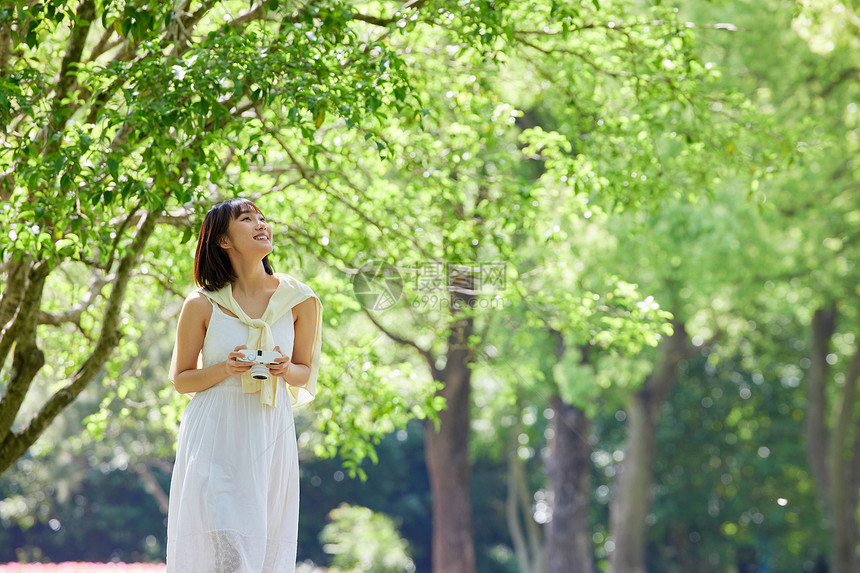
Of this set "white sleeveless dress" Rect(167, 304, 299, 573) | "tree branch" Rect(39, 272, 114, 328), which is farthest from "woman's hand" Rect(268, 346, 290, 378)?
"tree branch" Rect(39, 272, 114, 328)

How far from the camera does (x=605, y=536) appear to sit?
31281 millimetres

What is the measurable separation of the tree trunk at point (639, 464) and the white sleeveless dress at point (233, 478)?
14.5 meters

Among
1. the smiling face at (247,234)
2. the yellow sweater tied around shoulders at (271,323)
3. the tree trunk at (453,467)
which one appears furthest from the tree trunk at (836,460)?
the smiling face at (247,234)

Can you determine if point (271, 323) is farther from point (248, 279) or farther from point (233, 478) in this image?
point (233, 478)

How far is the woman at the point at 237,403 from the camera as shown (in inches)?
131

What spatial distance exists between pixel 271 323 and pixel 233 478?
574 mm

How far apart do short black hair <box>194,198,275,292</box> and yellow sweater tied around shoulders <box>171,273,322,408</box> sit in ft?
0.14

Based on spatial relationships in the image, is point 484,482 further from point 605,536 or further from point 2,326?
point 2,326

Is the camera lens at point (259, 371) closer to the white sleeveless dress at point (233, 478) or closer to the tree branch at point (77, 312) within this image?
the white sleeveless dress at point (233, 478)

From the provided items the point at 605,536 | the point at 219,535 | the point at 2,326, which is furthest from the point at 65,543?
the point at 219,535

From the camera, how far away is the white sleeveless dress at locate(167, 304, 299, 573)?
3.33m

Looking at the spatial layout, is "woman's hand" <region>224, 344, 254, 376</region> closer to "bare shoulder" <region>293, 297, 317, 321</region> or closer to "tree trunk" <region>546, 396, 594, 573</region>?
"bare shoulder" <region>293, 297, 317, 321</region>

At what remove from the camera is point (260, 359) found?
3.34m

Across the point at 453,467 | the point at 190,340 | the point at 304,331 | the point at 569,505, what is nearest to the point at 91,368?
the point at 190,340
